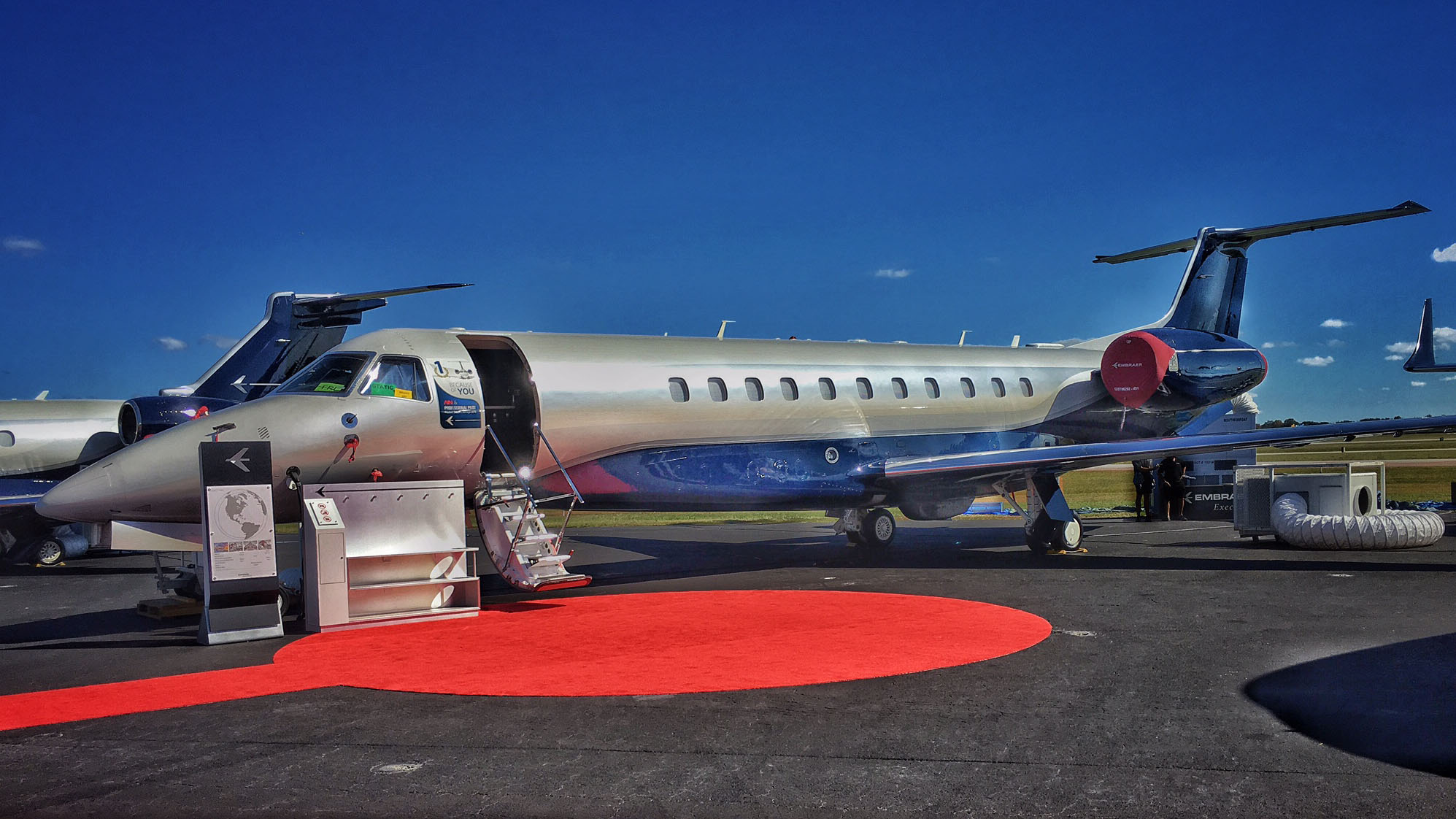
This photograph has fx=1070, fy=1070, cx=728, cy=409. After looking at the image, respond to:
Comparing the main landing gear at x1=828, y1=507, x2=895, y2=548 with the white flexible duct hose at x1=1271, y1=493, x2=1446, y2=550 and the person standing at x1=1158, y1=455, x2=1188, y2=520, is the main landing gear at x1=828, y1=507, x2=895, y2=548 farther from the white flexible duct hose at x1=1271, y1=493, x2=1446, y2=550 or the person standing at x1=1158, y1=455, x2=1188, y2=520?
the person standing at x1=1158, y1=455, x2=1188, y2=520

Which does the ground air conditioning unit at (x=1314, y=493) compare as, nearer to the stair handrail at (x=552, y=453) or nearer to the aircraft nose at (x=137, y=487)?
the stair handrail at (x=552, y=453)

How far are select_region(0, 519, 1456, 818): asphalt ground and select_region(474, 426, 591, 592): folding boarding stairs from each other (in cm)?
242

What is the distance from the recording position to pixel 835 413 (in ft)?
54.0

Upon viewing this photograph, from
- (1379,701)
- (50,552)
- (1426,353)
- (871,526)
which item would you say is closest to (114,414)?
(50,552)

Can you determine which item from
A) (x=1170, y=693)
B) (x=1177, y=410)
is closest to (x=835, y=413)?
(x=1177, y=410)

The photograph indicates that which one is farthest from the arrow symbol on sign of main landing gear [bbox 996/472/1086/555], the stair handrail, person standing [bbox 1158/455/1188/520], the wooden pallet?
person standing [bbox 1158/455/1188/520]

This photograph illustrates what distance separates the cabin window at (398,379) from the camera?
12289mm

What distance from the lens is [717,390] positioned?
1534 centimetres

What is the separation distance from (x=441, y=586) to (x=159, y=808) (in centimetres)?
671

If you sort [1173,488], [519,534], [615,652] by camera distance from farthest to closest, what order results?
[1173,488]
[519,534]
[615,652]

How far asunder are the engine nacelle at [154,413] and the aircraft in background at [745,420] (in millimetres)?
8130

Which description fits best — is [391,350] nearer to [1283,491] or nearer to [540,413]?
[540,413]

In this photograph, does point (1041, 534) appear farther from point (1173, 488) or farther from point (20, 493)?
point (20, 493)

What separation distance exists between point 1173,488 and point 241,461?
21.9 metres
